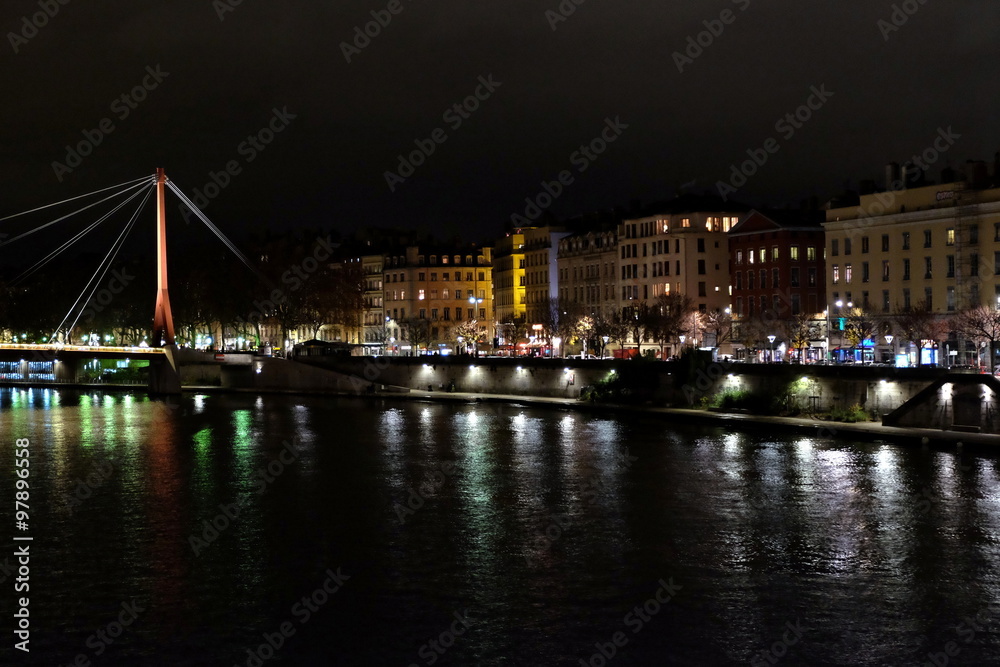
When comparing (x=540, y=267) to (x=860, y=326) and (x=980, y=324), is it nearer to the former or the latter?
(x=860, y=326)

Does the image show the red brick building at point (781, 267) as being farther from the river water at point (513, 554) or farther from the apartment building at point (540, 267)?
the river water at point (513, 554)

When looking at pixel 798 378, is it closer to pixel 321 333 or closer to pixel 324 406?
pixel 324 406

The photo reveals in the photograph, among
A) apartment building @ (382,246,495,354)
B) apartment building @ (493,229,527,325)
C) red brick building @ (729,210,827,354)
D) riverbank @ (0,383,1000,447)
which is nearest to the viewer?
riverbank @ (0,383,1000,447)

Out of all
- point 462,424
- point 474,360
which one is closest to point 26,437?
point 462,424

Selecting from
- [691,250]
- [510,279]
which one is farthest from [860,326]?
[510,279]

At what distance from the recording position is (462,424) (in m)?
47.0

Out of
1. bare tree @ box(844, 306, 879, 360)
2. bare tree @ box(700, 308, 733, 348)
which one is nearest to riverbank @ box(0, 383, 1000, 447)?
bare tree @ box(844, 306, 879, 360)

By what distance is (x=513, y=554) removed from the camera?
889 inches

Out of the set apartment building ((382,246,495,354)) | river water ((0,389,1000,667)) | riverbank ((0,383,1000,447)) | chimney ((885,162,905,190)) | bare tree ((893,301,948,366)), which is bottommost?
river water ((0,389,1000,667))

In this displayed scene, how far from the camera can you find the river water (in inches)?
684

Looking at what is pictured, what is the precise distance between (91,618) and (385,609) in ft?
14.2

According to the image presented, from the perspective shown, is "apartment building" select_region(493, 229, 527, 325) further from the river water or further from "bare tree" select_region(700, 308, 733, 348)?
the river water

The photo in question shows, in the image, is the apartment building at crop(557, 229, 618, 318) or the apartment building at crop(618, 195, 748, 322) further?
the apartment building at crop(557, 229, 618, 318)

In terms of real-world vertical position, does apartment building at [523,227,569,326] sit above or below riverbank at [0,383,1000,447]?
above
